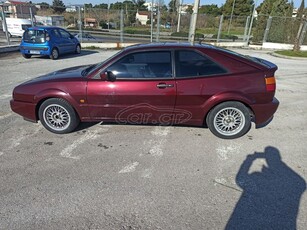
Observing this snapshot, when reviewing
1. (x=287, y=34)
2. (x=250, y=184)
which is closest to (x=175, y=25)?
(x=287, y=34)

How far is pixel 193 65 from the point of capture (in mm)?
3738

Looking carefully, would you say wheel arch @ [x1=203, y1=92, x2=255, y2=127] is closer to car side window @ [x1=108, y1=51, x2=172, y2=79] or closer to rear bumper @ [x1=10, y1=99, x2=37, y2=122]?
car side window @ [x1=108, y1=51, x2=172, y2=79]

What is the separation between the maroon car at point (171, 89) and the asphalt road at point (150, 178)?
16.2 inches

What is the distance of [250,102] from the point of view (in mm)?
3740

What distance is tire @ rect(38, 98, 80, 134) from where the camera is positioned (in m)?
3.91

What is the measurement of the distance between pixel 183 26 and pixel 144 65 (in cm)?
2099

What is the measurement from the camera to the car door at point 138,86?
12.1 ft

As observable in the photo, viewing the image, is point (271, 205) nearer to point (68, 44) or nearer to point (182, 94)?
point (182, 94)

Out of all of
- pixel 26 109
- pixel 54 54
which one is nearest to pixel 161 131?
pixel 26 109

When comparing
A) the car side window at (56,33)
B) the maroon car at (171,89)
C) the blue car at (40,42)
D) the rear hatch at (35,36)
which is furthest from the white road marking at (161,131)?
the car side window at (56,33)

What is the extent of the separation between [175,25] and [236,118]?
21.0 meters

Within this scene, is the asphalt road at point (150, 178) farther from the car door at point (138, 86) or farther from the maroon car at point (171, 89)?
the car door at point (138, 86)

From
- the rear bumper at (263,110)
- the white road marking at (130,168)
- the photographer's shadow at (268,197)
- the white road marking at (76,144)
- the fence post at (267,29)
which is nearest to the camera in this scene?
the photographer's shadow at (268,197)

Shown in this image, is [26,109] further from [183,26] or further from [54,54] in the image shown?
[183,26]
